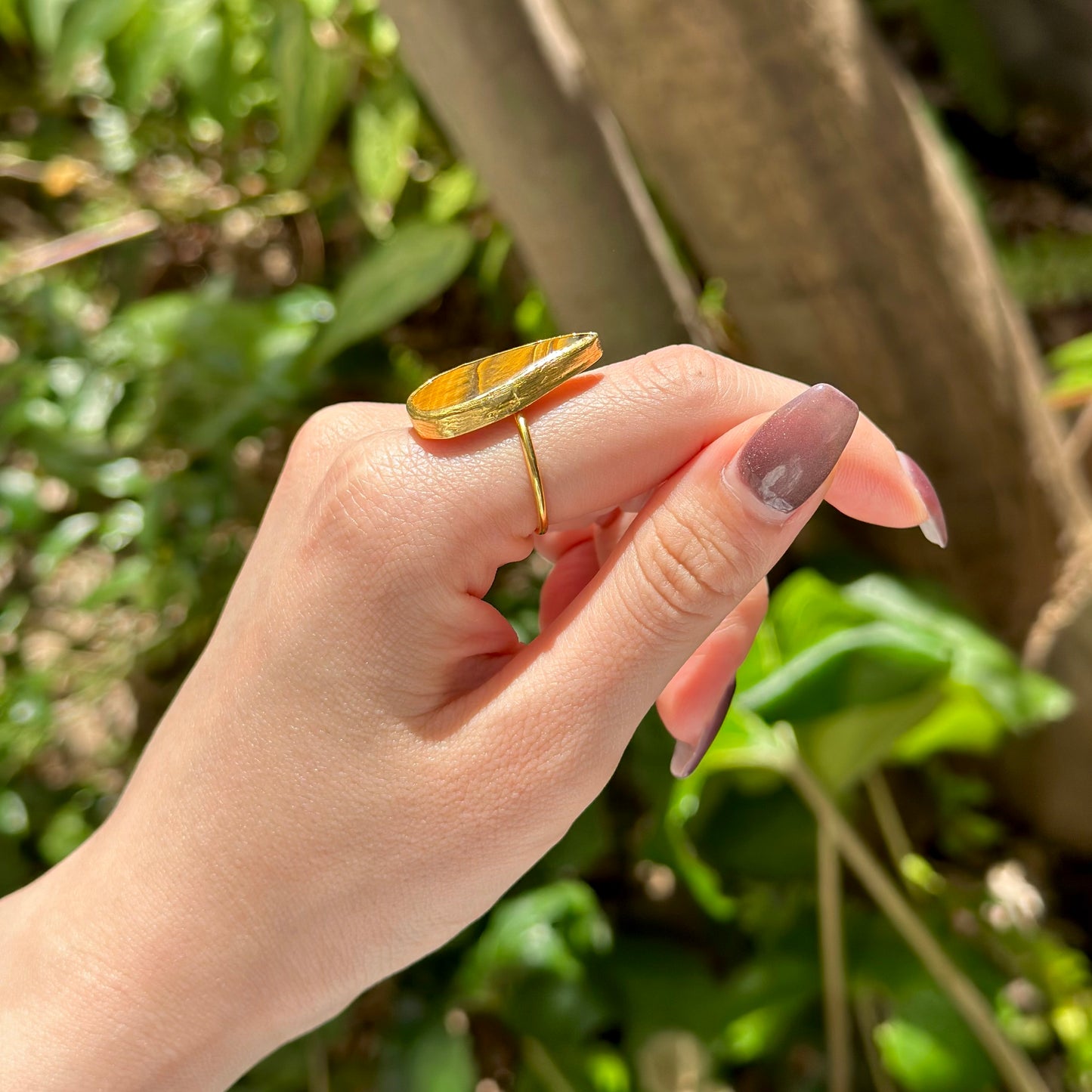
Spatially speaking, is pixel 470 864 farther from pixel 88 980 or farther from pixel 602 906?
pixel 602 906

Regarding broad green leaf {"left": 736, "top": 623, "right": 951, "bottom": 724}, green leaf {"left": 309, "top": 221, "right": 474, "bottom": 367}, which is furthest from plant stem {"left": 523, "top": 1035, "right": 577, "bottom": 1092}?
green leaf {"left": 309, "top": 221, "right": 474, "bottom": 367}

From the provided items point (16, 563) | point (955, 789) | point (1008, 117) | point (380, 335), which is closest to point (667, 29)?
point (380, 335)

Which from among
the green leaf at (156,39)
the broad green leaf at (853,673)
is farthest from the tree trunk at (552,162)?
the green leaf at (156,39)

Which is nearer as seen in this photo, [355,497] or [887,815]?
[355,497]

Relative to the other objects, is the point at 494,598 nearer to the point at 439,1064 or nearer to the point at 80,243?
the point at 439,1064

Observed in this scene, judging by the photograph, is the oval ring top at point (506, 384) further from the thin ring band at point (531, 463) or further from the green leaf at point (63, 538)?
the green leaf at point (63, 538)

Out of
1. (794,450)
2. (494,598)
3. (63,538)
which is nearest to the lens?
(794,450)

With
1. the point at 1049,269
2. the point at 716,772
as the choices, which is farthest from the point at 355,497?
the point at 1049,269
